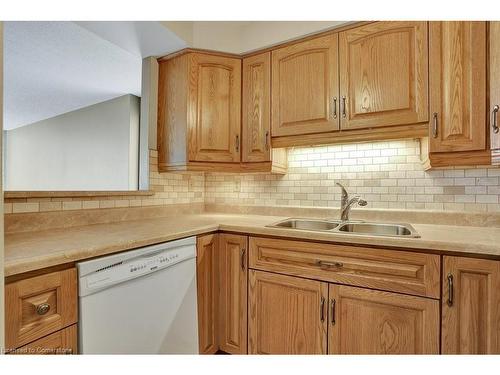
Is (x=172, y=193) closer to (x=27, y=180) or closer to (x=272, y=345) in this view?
(x=272, y=345)

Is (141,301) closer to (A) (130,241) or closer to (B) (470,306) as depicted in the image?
(A) (130,241)

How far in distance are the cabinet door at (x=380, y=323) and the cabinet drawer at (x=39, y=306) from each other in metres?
1.06

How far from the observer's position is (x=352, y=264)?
1.24 meters

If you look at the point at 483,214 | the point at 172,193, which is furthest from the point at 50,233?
the point at 483,214

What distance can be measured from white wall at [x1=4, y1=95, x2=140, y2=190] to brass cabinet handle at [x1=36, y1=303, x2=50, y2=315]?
1.91 meters

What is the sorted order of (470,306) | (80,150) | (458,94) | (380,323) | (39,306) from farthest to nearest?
(80,150), (458,94), (380,323), (470,306), (39,306)

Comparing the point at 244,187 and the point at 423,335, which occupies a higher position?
the point at 244,187

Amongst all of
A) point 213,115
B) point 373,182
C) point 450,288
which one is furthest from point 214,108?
point 450,288

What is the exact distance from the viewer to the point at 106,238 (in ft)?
3.75

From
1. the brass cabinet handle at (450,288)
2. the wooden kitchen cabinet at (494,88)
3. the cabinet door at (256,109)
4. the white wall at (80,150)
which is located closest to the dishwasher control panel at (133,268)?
the cabinet door at (256,109)

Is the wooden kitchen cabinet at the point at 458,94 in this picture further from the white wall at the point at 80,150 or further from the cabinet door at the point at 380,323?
the white wall at the point at 80,150

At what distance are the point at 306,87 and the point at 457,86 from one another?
0.75 m

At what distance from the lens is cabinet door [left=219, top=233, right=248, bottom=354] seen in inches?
59.0

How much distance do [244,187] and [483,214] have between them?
59.5 inches
